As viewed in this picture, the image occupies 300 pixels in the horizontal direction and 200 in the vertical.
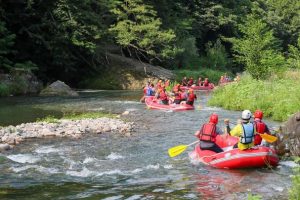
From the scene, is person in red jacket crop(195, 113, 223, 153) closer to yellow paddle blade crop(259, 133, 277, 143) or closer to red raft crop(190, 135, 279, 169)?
red raft crop(190, 135, 279, 169)

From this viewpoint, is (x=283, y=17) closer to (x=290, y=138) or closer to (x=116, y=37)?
(x=116, y=37)

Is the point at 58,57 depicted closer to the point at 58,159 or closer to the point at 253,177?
the point at 58,159

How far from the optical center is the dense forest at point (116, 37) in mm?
28633

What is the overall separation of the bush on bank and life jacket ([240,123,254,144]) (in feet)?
19.6

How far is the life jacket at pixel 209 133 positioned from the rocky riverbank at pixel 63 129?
3.86m

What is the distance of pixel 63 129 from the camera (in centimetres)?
1491

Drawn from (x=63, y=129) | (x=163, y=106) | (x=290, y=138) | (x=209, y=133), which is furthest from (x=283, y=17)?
(x=209, y=133)

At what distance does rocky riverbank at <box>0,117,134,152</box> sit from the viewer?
13.8 m

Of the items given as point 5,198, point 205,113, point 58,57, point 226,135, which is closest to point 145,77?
point 58,57

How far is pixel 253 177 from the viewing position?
32.4 feet

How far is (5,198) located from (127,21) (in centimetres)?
3108

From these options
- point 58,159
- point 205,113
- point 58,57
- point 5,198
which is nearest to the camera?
point 5,198

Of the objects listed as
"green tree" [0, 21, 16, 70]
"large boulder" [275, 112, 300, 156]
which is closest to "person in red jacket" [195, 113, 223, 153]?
"large boulder" [275, 112, 300, 156]

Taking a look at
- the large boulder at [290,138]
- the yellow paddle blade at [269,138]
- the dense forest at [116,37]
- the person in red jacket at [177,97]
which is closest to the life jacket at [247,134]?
the yellow paddle blade at [269,138]
